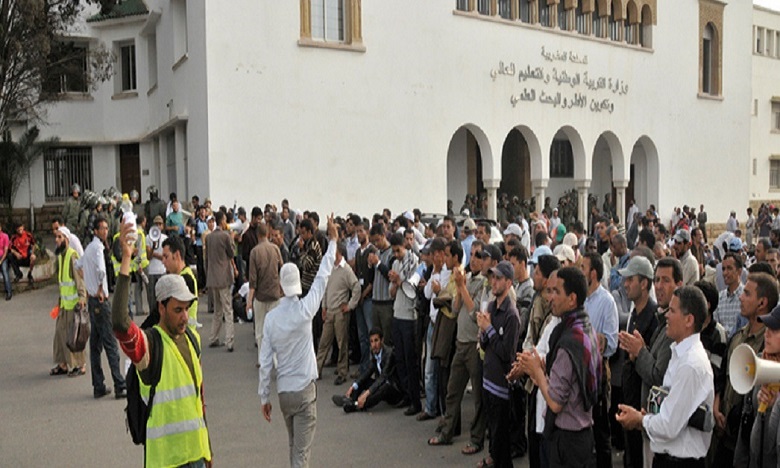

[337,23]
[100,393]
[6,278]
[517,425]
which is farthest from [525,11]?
[517,425]

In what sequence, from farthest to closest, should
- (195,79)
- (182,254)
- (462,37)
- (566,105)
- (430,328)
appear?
(566,105), (462,37), (195,79), (430,328), (182,254)

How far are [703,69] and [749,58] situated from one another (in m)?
3.70

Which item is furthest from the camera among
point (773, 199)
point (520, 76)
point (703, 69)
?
point (773, 199)

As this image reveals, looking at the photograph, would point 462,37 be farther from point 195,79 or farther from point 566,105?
point 195,79

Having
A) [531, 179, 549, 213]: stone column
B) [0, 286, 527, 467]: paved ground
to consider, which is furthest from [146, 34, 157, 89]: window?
[0, 286, 527, 467]: paved ground

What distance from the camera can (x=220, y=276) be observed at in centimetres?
1118

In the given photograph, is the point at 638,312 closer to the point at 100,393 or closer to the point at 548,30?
the point at 100,393

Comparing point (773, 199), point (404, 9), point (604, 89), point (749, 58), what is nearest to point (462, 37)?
point (404, 9)

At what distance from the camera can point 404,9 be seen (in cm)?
2069

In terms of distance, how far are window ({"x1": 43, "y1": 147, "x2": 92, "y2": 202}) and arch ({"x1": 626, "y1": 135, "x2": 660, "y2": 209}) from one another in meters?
21.6

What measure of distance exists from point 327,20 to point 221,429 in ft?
47.6

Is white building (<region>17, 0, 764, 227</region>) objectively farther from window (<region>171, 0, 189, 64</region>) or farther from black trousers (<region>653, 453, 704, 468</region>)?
black trousers (<region>653, 453, 704, 468</region>)

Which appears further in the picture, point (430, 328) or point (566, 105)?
point (566, 105)

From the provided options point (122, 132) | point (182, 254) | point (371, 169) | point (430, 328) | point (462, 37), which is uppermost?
point (462, 37)
